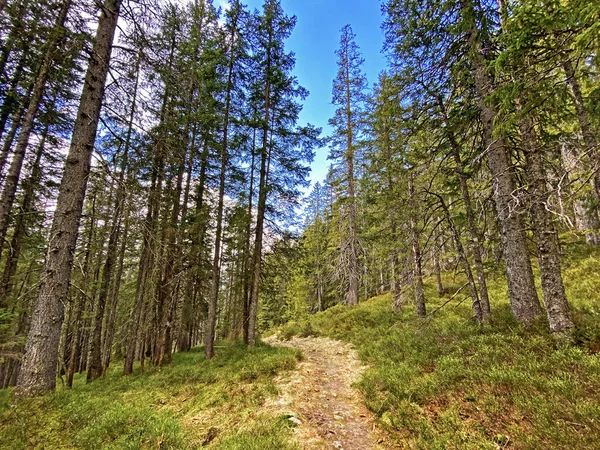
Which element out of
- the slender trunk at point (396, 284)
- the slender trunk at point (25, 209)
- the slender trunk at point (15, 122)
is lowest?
the slender trunk at point (396, 284)

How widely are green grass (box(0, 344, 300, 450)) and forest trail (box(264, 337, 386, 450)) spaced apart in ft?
1.40

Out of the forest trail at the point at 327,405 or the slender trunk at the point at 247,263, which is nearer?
the forest trail at the point at 327,405

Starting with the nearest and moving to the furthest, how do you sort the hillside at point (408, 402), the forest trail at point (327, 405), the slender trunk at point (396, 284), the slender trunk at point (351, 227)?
the hillside at point (408, 402)
the forest trail at point (327, 405)
the slender trunk at point (396, 284)
the slender trunk at point (351, 227)

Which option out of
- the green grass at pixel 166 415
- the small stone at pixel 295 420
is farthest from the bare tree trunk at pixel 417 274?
the small stone at pixel 295 420

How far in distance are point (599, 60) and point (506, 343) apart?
17.7 feet

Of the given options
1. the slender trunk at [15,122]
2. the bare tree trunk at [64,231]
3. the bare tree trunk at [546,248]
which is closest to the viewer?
the bare tree trunk at [64,231]

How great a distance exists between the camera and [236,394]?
22.7ft

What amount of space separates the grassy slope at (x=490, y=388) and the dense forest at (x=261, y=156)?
1.92 feet

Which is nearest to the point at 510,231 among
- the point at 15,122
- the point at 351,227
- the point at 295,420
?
the point at 295,420

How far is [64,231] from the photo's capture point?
15.6 feet

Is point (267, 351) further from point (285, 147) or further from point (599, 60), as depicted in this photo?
point (599, 60)

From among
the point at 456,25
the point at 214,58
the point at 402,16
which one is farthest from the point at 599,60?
the point at 214,58

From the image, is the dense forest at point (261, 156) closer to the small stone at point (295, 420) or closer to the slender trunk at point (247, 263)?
the slender trunk at point (247, 263)

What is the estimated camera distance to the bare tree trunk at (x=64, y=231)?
4.38 m
